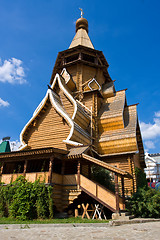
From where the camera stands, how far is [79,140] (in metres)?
16.0

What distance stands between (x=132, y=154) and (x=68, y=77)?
38.0 feet

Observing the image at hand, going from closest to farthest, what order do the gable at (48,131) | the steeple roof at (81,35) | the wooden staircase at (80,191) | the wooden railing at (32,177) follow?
the wooden staircase at (80,191) < the wooden railing at (32,177) < the gable at (48,131) < the steeple roof at (81,35)

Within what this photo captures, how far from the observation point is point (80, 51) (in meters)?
25.1

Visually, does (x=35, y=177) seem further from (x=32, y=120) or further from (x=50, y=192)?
(x=32, y=120)

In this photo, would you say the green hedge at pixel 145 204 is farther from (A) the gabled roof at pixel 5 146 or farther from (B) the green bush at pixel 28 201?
(A) the gabled roof at pixel 5 146

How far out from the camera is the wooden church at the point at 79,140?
481 inches

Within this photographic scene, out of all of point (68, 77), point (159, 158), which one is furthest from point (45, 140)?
point (159, 158)

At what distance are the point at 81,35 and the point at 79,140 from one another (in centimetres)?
2042

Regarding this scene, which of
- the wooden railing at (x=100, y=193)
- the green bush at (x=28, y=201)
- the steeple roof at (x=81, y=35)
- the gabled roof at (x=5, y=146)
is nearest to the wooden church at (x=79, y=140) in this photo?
the wooden railing at (x=100, y=193)

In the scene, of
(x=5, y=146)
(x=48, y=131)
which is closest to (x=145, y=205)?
(x=48, y=131)

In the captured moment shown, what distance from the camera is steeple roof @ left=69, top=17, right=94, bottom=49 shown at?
2920cm

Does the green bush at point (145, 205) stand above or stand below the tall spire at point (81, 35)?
below

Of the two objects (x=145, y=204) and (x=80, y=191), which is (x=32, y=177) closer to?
(x=80, y=191)

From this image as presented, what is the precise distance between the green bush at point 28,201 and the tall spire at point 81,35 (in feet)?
74.3
